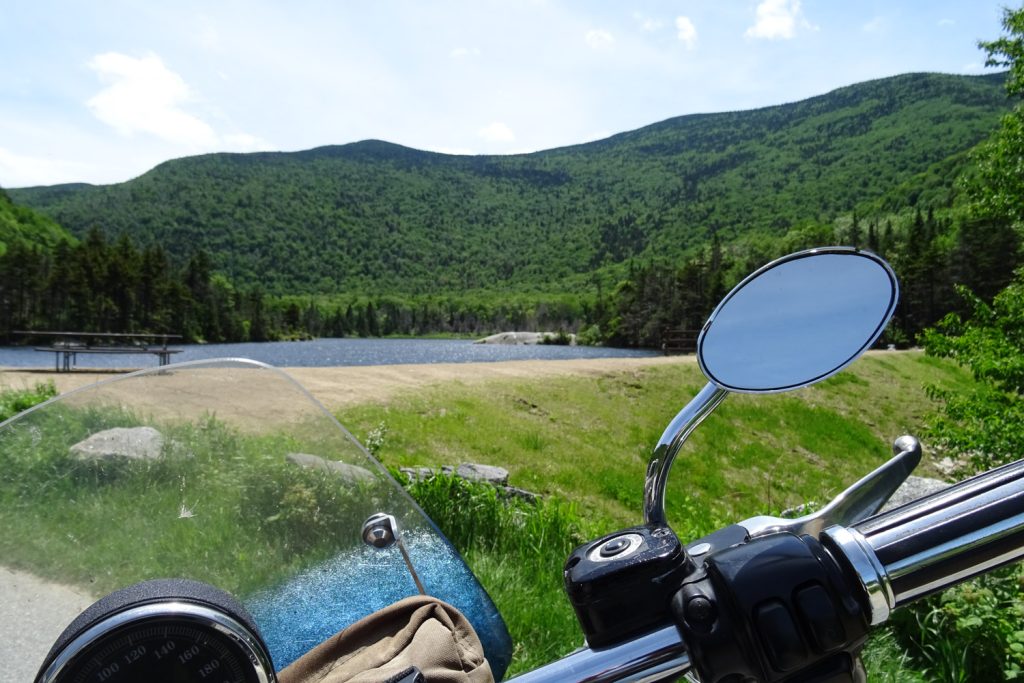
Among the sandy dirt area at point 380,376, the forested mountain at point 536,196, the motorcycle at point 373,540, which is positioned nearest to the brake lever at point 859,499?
the motorcycle at point 373,540

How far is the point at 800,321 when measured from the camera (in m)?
1.08

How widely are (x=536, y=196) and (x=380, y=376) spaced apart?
542 ft

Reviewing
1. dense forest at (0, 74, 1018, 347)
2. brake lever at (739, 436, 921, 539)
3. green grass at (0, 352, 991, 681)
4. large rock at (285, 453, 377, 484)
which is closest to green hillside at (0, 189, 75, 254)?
dense forest at (0, 74, 1018, 347)

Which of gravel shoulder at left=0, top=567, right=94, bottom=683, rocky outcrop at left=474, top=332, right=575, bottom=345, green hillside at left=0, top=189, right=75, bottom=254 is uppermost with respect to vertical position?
green hillside at left=0, top=189, right=75, bottom=254

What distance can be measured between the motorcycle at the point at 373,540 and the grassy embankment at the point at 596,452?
2.17m

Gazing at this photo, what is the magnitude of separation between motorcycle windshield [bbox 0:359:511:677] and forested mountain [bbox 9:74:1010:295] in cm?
11702

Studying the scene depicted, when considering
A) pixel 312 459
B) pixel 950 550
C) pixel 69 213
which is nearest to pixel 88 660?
pixel 312 459

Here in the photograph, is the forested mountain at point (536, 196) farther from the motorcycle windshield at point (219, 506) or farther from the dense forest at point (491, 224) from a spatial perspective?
the motorcycle windshield at point (219, 506)

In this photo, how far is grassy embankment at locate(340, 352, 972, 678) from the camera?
181 inches

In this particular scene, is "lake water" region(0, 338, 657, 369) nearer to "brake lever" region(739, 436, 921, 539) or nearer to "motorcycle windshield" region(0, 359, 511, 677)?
"motorcycle windshield" region(0, 359, 511, 677)

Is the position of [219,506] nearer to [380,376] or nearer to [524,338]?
[380,376]

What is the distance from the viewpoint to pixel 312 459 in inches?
56.7

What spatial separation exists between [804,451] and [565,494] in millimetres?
9855

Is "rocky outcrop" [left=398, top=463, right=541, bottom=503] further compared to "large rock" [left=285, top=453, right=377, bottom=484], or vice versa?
"rocky outcrop" [left=398, top=463, right=541, bottom=503]
